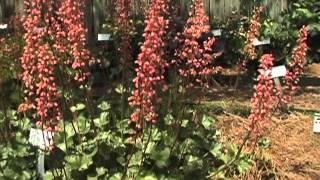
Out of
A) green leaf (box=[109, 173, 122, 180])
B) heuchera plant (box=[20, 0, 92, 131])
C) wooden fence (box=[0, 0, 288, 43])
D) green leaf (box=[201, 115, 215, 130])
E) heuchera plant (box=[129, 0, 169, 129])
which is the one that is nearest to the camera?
Result: heuchera plant (box=[129, 0, 169, 129])

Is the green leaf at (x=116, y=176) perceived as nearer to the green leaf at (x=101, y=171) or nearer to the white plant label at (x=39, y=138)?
the green leaf at (x=101, y=171)

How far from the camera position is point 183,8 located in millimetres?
9586

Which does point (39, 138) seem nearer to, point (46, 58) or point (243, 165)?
point (46, 58)

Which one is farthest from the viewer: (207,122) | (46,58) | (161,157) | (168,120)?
(207,122)

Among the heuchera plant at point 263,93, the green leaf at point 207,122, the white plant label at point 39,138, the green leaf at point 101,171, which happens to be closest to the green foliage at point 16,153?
the white plant label at point 39,138

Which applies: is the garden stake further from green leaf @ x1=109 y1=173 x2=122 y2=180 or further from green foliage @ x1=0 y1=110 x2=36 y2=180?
green leaf @ x1=109 y1=173 x2=122 y2=180

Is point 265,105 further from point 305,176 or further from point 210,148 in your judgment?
point 305,176

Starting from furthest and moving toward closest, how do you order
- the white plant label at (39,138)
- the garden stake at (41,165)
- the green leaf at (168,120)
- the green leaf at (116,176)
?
the green leaf at (168,120), the garden stake at (41,165), the green leaf at (116,176), the white plant label at (39,138)

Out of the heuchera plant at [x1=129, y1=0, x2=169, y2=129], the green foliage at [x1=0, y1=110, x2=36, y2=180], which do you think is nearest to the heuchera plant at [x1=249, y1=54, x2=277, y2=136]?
the heuchera plant at [x1=129, y1=0, x2=169, y2=129]

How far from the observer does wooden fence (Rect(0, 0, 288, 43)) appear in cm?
896

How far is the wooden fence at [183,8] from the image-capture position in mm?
8961

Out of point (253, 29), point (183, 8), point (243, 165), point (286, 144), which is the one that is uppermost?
point (253, 29)

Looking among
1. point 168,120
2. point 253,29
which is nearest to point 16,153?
point 168,120

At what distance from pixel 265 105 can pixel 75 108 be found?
57.2 inches
